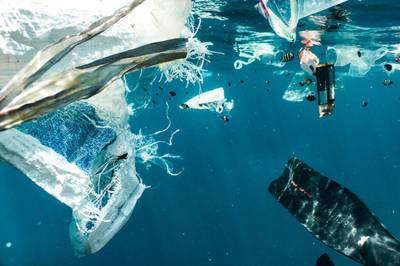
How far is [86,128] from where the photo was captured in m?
3.35

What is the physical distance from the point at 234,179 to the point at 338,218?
94.4m

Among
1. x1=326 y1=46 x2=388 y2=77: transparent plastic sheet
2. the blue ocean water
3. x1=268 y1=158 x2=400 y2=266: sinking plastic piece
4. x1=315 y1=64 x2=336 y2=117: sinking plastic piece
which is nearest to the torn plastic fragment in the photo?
x1=268 y1=158 x2=400 y2=266: sinking plastic piece

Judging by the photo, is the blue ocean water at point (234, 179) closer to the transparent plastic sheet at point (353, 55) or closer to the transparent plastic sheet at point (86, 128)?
the transparent plastic sheet at point (353, 55)

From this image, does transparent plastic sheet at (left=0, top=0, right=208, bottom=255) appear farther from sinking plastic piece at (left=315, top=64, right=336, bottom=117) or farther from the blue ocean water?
the blue ocean water

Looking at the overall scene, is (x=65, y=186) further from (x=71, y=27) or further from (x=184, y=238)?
(x=184, y=238)

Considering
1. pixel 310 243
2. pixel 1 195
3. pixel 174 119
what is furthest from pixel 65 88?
pixel 1 195

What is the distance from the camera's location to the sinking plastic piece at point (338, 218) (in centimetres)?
441

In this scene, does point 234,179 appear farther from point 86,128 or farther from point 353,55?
point 86,128

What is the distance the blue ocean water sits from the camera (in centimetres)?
3888

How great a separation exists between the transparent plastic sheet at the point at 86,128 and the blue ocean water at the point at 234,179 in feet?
31.7

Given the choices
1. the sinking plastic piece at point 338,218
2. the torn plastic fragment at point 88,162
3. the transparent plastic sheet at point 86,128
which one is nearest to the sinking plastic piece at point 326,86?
the sinking plastic piece at point 338,218

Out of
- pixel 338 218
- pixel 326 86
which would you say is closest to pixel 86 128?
pixel 326 86

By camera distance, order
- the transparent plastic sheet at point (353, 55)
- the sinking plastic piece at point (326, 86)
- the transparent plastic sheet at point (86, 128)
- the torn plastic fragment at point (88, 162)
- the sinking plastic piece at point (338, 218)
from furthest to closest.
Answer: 1. the transparent plastic sheet at point (353, 55)
2. the sinking plastic piece at point (326, 86)
3. the sinking plastic piece at point (338, 218)
4. the torn plastic fragment at point (88, 162)
5. the transparent plastic sheet at point (86, 128)

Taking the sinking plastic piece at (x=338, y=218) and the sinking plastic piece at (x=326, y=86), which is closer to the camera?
the sinking plastic piece at (x=338, y=218)
